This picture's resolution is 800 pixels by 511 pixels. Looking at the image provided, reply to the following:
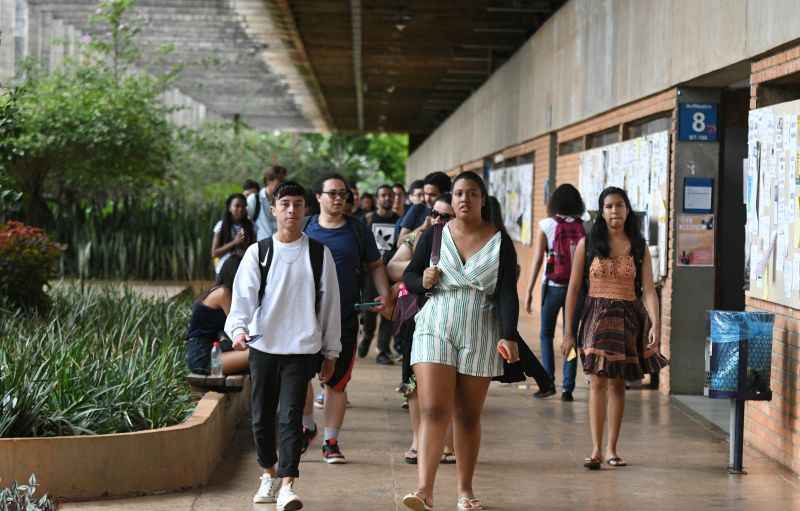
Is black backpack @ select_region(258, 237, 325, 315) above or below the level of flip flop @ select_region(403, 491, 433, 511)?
above

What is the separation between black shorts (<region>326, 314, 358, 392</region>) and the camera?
28.9ft

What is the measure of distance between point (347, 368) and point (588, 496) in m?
1.82

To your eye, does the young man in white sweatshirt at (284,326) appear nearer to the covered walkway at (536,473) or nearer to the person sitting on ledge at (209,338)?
the covered walkway at (536,473)

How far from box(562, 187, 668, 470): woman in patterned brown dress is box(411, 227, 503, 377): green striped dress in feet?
5.89

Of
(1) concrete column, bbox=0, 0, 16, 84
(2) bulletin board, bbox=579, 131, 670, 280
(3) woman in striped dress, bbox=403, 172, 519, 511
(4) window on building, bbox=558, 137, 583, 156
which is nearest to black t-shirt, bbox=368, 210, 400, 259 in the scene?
(2) bulletin board, bbox=579, 131, 670, 280

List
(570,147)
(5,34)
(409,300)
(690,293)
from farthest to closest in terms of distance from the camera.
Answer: (570,147)
(5,34)
(690,293)
(409,300)

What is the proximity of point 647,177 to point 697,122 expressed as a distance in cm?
114

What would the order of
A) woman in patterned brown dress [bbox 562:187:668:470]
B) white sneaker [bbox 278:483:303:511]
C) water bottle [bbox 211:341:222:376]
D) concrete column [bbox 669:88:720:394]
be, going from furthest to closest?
concrete column [bbox 669:88:720:394] → water bottle [bbox 211:341:222:376] → woman in patterned brown dress [bbox 562:187:668:470] → white sneaker [bbox 278:483:303:511]

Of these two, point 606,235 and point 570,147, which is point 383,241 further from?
point 570,147

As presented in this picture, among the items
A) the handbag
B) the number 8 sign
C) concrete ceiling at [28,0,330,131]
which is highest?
concrete ceiling at [28,0,330,131]

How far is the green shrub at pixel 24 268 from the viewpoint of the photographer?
13.1m

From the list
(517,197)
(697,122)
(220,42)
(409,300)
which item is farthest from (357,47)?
(409,300)

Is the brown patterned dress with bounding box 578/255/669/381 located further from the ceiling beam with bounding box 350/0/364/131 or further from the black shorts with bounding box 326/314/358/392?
the ceiling beam with bounding box 350/0/364/131

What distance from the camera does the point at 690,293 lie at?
12391mm
